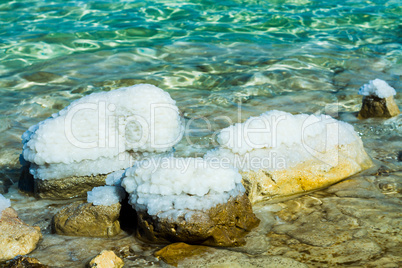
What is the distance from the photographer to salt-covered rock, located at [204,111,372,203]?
327 centimetres

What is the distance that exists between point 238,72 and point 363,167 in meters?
3.16

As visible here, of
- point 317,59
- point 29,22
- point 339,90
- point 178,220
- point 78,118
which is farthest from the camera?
point 29,22

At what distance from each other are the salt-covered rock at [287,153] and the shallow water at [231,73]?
0.46 feet

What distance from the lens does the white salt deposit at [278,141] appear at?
10.9ft

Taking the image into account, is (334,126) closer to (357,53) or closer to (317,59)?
(317,59)

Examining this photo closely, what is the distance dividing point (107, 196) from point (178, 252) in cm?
68

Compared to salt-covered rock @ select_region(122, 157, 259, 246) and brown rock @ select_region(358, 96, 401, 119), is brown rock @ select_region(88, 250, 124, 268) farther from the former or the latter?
brown rock @ select_region(358, 96, 401, 119)

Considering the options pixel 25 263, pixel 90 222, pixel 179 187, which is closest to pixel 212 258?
pixel 179 187

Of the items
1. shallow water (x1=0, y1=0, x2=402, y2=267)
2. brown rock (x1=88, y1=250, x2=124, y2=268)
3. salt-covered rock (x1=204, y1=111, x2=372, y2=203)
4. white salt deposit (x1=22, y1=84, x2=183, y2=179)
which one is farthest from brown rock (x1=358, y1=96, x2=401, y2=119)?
brown rock (x1=88, y1=250, x2=124, y2=268)

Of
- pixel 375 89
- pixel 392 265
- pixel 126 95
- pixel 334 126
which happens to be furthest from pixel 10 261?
pixel 375 89

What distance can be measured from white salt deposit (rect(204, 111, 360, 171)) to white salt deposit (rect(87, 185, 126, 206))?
0.73 meters

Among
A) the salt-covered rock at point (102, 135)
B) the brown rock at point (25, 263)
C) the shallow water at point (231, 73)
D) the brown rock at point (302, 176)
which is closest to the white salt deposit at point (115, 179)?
the salt-covered rock at point (102, 135)

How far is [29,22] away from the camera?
8758 millimetres

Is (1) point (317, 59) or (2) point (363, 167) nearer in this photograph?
(2) point (363, 167)
